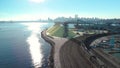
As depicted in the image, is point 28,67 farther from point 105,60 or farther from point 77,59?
point 105,60

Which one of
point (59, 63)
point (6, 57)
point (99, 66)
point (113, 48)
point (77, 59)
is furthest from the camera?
point (113, 48)

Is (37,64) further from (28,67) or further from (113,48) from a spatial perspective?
(113,48)

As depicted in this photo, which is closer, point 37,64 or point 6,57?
point 37,64

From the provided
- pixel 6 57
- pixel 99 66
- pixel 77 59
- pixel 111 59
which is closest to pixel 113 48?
pixel 111 59

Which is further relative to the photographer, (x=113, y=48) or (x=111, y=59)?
(x=113, y=48)

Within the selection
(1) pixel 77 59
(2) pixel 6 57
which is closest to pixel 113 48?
(1) pixel 77 59

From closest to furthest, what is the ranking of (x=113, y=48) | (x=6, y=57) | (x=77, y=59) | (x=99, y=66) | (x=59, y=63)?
(x=99, y=66) < (x=59, y=63) < (x=77, y=59) < (x=6, y=57) < (x=113, y=48)

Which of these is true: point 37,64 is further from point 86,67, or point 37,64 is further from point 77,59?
point 86,67

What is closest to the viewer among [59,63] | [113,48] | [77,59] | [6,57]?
[59,63]

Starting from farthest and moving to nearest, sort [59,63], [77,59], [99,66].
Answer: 1. [77,59]
2. [59,63]
3. [99,66]
